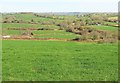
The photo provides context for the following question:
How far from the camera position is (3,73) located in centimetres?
1689

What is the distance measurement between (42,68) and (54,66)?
3.87 feet

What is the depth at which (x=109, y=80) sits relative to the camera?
15.3 m

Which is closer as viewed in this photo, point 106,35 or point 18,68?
point 18,68

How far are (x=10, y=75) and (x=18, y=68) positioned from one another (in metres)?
2.75

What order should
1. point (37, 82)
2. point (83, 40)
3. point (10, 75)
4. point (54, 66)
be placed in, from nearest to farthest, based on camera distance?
point (37, 82) → point (10, 75) → point (54, 66) → point (83, 40)

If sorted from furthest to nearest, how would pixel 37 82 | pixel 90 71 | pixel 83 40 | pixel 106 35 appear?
1. pixel 106 35
2. pixel 83 40
3. pixel 90 71
4. pixel 37 82

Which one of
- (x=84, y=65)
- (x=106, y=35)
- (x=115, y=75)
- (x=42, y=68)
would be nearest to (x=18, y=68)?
Result: (x=42, y=68)

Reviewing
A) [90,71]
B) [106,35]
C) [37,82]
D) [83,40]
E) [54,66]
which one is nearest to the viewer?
Result: [37,82]

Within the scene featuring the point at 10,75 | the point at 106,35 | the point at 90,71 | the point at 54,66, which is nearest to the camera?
the point at 10,75

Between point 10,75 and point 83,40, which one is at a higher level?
point 10,75

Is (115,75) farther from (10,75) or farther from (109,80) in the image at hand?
(10,75)

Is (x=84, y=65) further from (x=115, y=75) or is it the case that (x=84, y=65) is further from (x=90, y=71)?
(x=115, y=75)

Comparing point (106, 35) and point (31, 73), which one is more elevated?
point (31, 73)

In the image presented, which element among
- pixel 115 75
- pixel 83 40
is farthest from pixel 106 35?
pixel 115 75
